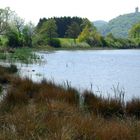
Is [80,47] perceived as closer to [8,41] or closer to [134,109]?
[8,41]

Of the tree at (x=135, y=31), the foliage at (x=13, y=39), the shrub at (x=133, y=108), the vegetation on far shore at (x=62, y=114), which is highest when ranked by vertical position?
the tree at (x=135, y=31)

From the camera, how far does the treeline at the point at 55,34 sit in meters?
86.2

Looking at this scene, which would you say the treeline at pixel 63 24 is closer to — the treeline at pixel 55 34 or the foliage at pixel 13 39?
the treeline at pixel 55 34

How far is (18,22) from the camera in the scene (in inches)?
4341

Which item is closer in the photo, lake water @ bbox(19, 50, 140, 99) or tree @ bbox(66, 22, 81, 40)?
lake water @ bbox(19, 50, 140, 99)

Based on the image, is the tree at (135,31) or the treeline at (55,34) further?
the tree at (135,31)

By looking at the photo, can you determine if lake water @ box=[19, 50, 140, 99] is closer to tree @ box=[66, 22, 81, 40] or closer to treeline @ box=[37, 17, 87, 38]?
tree @ box=[66, 22, 81, 40]

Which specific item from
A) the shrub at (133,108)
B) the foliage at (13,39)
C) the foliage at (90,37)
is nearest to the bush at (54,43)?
the foliage at (90,37)

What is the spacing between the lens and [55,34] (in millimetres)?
118938

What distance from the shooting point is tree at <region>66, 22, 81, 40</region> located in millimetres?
133875

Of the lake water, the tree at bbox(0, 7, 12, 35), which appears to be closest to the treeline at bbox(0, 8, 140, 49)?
the tree at bbox(0, 7, 12, 35)

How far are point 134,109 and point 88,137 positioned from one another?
5623 mm

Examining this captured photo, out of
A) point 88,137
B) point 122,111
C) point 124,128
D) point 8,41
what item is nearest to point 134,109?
point 122,111

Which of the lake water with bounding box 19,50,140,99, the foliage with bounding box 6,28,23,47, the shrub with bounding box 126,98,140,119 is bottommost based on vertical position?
the lake water with bounding box 19,50,140,99
